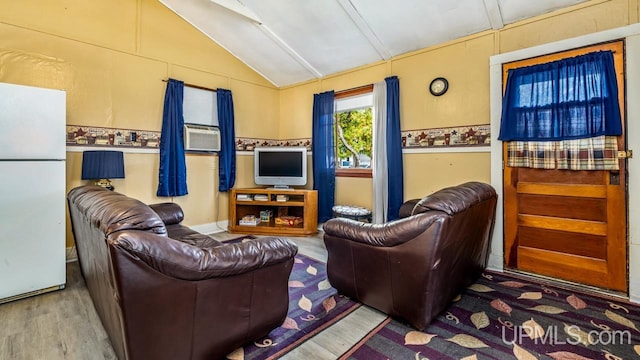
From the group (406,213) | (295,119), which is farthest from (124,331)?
(295,119)

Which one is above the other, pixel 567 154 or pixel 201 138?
pixel 201 138

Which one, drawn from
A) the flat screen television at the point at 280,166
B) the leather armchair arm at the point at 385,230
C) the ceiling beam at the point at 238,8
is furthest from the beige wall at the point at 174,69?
the leather armchair arm at the point at 385,230

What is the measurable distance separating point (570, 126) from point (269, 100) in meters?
4.15

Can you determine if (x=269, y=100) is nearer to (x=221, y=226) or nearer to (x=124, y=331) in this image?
(x=221, y=226)

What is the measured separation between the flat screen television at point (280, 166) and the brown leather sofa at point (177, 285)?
2747mm

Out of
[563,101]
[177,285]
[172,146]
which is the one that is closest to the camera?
[177,285]

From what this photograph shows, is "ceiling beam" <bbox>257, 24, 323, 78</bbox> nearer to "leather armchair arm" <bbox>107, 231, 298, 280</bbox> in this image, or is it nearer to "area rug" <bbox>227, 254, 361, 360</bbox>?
"area rug" <bbox>227, 254, 361, 360</bbox>

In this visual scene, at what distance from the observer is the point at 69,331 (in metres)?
1.87

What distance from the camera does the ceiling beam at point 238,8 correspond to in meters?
3.35

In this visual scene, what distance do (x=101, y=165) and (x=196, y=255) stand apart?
2447 millimetres

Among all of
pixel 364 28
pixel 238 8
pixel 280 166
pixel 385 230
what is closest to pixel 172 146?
pixel 280 166

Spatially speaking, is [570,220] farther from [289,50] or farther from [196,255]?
[289,50]

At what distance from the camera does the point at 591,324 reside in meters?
1.94

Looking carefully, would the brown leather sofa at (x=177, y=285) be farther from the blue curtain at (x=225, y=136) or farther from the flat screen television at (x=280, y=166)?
the flat screen television at (x=280, y=166)
